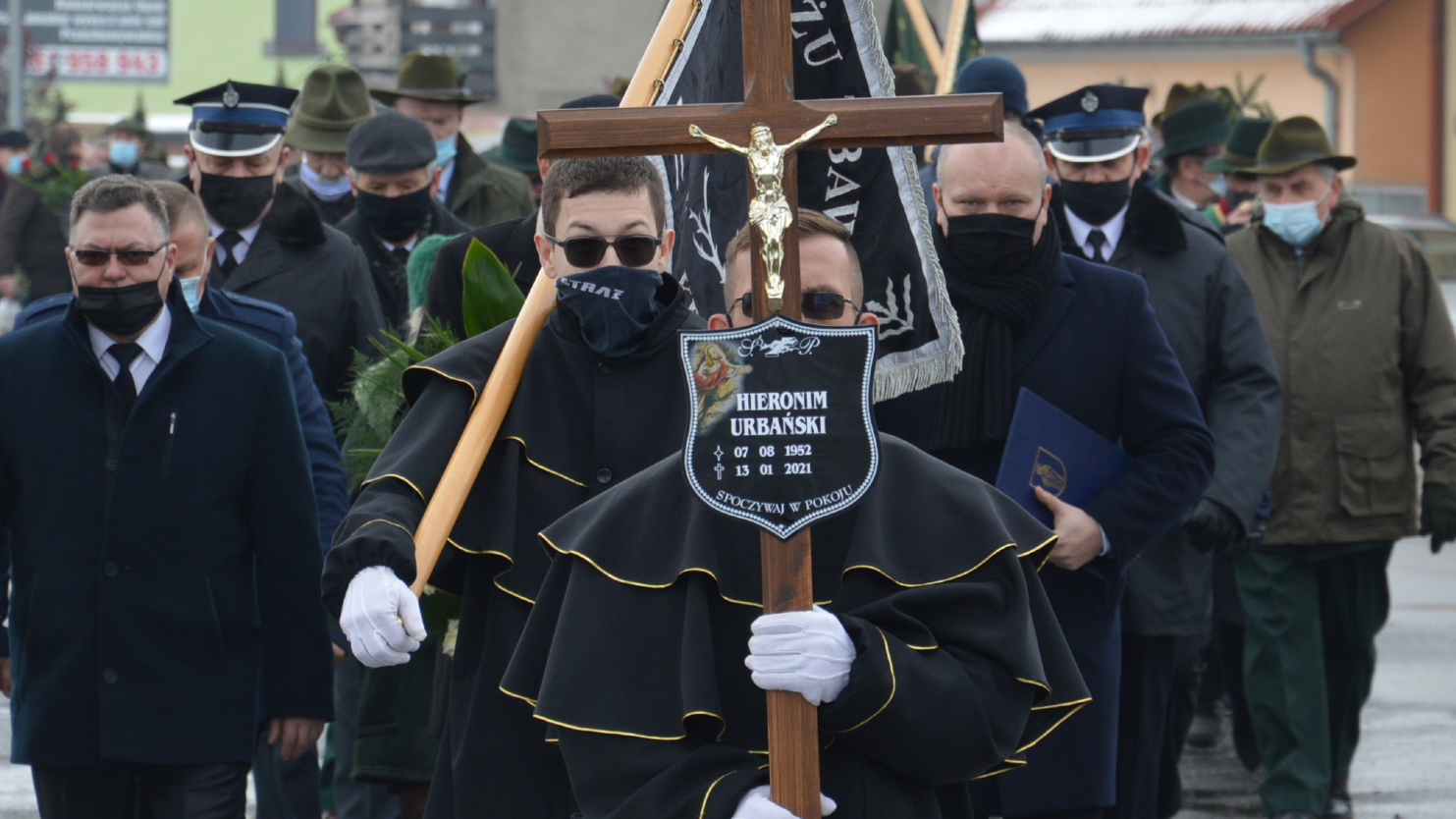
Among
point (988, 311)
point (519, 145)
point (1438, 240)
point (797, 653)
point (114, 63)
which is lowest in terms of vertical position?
point (797, 653)

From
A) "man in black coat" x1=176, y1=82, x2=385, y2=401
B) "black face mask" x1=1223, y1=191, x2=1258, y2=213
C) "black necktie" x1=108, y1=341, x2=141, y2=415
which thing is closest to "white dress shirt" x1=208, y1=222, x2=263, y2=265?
"man in black coat" x1=176, y1=82, x2=385, y2=401

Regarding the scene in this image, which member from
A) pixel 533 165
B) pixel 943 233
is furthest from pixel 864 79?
pixel 533 165

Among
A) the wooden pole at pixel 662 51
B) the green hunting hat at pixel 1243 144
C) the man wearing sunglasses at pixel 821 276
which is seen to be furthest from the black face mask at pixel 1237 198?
the man wearing sunglasses at pixel 821 276

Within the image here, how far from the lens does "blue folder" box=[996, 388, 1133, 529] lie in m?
5.00

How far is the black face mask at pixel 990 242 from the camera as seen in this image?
5121 millimetres

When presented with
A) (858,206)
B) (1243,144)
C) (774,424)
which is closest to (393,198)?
(858,206)

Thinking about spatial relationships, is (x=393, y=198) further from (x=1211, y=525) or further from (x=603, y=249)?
(x=603, y=249)

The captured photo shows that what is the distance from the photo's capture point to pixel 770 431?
3016 millimetres

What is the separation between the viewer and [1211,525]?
5805mm

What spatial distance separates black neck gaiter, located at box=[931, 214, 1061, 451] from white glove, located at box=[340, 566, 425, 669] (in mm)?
1917

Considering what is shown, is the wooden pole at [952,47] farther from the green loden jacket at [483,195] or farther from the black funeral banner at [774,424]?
the black funeral banner at [774,424]

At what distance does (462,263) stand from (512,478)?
1.63 m

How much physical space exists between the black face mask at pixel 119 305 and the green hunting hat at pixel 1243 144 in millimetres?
6065

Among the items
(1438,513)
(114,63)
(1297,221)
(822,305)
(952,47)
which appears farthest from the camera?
(114,63)
